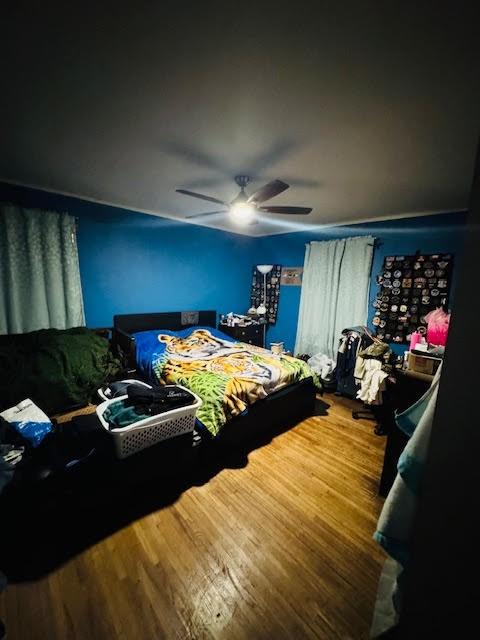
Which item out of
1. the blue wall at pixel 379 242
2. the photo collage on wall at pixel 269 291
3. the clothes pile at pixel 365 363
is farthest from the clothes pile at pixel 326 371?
the photo collage on wall at pixel 269 291

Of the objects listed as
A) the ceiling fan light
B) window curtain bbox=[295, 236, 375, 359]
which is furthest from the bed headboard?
the ceiling fan light

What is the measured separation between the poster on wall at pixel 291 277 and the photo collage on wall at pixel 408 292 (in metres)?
1.36

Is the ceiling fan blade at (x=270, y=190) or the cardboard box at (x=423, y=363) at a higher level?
the ceiling fan blade at (x=270, y=190)

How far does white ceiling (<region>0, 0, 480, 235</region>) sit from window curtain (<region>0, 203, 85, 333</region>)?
0.68 meters

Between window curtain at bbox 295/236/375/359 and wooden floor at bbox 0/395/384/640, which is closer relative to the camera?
wooden floor at bbox 0/395/384/640

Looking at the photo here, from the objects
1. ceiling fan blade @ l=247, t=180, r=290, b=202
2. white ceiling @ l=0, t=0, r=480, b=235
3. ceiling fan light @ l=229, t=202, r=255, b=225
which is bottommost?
ceiling fan light @ l=229, t=202, r=255, b=225

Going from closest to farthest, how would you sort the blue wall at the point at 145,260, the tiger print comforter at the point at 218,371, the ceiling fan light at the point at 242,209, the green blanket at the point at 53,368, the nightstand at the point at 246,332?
the tiger print comforter at the point at 218,371 < the ceiling fan light at the point at 242,209 < the green blanket at the point at 53,368 < the blue wall at the point at 145,260 < the nightstand at the point at 246,332

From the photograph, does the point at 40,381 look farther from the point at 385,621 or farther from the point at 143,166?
the point at 385,621

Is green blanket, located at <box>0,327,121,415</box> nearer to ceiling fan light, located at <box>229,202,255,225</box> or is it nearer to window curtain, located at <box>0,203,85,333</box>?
window curtain, located at <box>0,203,85,333</box>

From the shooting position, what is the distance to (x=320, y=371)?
372 centimetres

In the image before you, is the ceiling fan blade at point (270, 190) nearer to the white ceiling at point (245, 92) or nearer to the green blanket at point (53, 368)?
the white ceiling at point (245, 92)

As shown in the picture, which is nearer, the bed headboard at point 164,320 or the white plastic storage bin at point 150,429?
the white plastic storage bin at point 150,429

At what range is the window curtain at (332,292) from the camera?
11.9 feet

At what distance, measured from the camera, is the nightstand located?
4.46 meters
